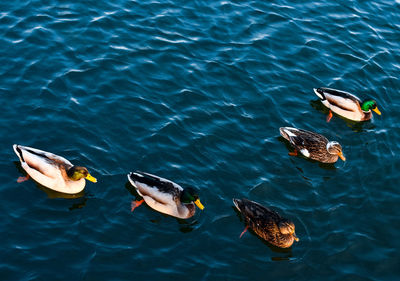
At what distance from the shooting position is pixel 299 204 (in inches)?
599

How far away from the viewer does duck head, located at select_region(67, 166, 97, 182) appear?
567 inches

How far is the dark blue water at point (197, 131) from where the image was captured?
44.4ft

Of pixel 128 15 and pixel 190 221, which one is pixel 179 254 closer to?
pixel 190 221

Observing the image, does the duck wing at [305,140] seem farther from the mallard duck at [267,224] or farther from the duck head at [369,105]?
the mallard duck at [267,224]

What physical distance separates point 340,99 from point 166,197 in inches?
288

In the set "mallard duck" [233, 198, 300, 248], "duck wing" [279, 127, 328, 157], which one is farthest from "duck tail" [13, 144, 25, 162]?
"duck wing" [279, 127, 328, 157]

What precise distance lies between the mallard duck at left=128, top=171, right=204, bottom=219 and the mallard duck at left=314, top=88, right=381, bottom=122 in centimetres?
647

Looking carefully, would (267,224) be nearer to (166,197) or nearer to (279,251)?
(279,251)

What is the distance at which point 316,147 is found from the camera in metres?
16.6

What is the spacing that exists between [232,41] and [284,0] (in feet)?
14.3

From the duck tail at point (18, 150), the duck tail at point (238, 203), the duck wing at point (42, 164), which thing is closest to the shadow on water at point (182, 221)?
the duck tail at point (238, 203)

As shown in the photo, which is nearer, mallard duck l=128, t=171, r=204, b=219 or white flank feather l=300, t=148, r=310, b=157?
mallard duck l=128, t=171, r=204, b=219

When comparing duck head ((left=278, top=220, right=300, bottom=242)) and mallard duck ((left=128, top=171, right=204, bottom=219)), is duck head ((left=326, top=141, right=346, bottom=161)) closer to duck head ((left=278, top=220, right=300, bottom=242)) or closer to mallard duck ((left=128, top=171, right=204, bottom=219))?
duck head ((left=278, top=220, right=300, bottom=242))

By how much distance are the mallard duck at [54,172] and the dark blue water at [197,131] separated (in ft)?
1.02
